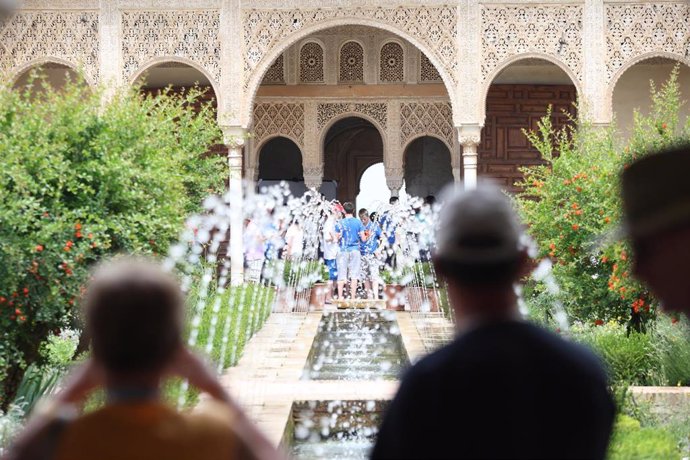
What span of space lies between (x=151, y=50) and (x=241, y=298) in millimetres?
3668

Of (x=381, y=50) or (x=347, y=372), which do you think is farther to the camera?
(x=381, y=50)

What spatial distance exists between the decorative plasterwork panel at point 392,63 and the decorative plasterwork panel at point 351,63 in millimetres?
330

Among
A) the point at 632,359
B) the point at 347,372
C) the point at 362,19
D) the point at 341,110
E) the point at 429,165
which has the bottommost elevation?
the point at 347,372

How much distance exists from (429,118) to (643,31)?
4.28 metres

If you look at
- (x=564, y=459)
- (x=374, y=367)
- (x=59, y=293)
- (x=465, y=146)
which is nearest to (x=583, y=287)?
(x=374, y=367)

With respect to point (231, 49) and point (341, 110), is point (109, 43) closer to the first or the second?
point (231, 49)

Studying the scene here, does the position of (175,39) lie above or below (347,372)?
above

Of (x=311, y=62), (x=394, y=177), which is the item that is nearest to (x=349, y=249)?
(x=394, y=177)

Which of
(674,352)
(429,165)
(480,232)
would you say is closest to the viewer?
(480,232)

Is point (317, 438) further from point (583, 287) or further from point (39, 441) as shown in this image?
point (39, 441)

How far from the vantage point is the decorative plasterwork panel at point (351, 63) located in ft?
54.7

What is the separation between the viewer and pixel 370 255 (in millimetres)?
13797

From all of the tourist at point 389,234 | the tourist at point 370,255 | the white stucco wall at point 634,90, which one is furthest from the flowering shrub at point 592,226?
the white stucco wall at point 634,90

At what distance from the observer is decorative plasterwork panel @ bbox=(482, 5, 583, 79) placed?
13.2 meters
